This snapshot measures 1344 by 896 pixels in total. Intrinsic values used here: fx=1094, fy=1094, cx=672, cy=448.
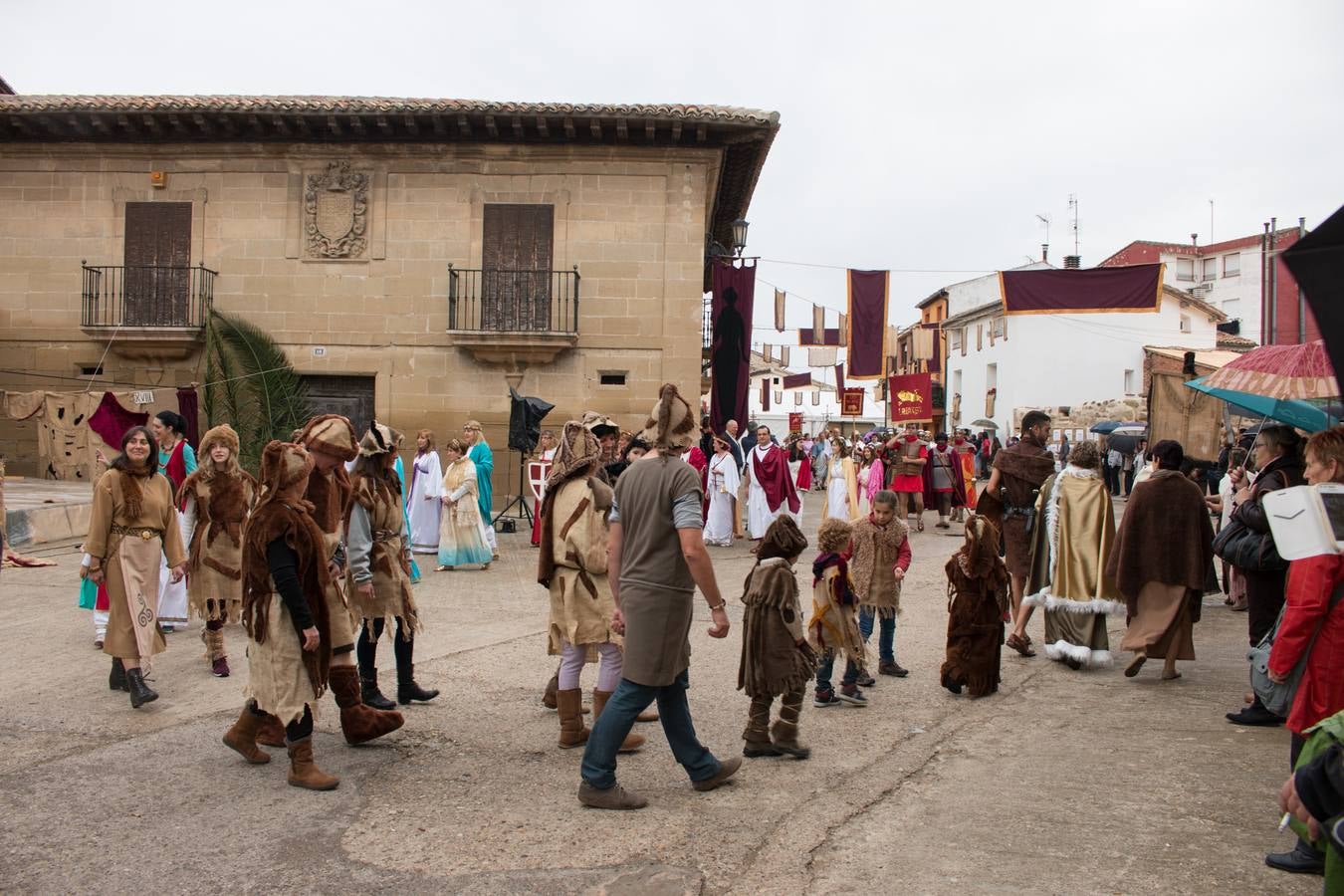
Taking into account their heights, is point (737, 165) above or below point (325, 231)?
above

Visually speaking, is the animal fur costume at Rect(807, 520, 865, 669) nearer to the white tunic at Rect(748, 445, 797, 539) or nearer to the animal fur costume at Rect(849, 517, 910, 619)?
the animal fur costume at Rect(849, 517, 910, 619)

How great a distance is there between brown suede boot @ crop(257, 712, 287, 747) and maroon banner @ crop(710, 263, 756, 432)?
15243 millimetres

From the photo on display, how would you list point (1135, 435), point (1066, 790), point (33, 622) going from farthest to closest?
point (1135, 435)
point (33, 622)
point (1066, 790)

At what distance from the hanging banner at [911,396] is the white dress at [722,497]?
1604 cm

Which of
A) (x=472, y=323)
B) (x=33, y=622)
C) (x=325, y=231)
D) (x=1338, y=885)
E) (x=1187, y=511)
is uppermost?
(x=325, y=231)

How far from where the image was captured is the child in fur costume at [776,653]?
5.27 metres

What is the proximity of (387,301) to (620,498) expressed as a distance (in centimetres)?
1576

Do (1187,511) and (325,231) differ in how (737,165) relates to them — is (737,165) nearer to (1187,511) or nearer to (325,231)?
(325,231)

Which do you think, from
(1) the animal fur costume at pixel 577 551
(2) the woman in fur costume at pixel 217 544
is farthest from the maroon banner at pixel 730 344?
(1) the animal fur costume at pixel 577 551

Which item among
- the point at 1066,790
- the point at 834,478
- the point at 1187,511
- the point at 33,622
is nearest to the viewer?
the point at 1066,790

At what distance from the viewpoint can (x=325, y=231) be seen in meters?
19.6

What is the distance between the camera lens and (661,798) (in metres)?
4.78

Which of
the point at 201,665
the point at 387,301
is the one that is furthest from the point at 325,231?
the point at 201,665

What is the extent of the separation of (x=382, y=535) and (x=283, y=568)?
1.17m
